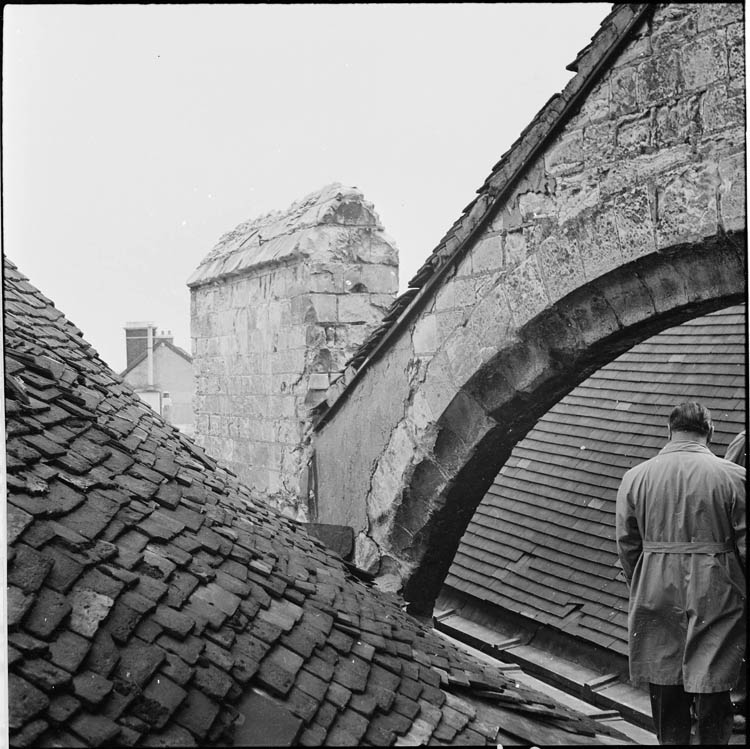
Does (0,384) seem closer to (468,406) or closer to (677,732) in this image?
(468,406)

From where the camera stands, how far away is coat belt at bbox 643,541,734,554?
3154 millimetres

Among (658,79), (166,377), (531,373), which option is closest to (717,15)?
(658,79)

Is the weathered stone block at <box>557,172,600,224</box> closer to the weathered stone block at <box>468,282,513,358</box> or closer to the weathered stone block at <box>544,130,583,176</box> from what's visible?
the weathered stone block at <box>544,130,583,176</box>

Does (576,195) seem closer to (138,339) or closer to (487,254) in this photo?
(487,254)

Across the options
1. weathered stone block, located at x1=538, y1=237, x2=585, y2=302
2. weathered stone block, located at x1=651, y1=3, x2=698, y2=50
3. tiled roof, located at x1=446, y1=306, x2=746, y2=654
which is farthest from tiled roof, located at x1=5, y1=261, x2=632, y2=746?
tiled roof, located at x1=446, y1=306, x2=746, y2=654

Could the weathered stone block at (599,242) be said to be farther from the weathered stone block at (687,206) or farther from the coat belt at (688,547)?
the coat belt at (688,547)

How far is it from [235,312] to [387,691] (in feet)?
12.2

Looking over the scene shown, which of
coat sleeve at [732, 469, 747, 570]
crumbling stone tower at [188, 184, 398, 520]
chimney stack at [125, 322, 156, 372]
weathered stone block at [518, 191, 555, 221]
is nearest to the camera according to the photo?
coat sleeve at [732, 469, 747, 570]

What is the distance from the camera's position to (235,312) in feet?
18.9

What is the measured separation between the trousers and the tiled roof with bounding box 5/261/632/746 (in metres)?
0.45

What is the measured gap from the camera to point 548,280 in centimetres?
352

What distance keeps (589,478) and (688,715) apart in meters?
2.59

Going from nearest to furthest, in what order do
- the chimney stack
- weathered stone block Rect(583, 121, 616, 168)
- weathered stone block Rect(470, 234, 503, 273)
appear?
1. weathered stone block Rect(583, 121, 616, 168)
2. weathered stone block Rect(470, 234, 503, 273)
3. the chimney stack

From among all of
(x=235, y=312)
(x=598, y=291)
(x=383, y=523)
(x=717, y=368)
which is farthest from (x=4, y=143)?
(x=717, y=368)
